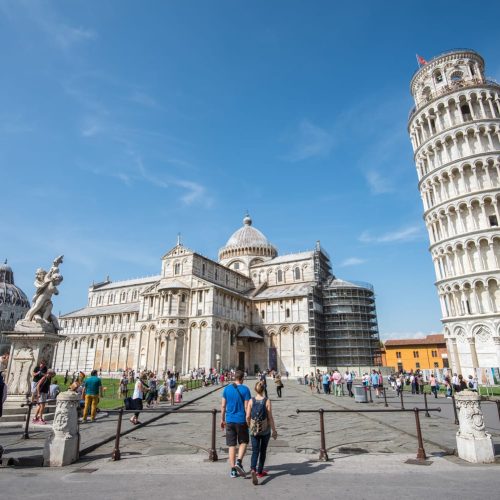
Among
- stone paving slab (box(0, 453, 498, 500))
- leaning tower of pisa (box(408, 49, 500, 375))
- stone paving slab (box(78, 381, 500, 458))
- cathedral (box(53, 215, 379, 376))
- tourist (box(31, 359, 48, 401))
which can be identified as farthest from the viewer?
cathedral (box(53, 215, 379, 376))

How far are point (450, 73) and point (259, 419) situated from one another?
43.1m

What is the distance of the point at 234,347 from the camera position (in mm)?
46219

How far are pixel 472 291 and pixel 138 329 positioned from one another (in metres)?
40.4

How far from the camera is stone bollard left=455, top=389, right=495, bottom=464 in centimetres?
660

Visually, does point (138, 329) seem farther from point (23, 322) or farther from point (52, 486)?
point (52, 486)

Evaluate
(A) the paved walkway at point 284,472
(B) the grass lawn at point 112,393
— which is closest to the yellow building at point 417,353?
(B) the grass lawn at point 112,393

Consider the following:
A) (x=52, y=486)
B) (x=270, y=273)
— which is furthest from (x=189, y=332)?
(x=52, y=486)

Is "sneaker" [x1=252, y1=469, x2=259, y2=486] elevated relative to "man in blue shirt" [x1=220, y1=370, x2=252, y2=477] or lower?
lower

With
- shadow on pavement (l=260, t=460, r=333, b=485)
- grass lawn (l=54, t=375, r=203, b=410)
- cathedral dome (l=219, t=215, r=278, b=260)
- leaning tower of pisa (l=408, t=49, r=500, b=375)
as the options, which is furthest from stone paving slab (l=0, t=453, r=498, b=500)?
cathedral dome (l=219, t=215, r=278, b=260)

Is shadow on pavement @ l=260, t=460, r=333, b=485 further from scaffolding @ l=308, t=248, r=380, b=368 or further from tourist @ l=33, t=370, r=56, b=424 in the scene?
scaffolding @ l=308, t=248, r=380, b=368

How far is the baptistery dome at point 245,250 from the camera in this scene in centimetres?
6197

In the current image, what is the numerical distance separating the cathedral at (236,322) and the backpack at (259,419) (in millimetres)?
36421

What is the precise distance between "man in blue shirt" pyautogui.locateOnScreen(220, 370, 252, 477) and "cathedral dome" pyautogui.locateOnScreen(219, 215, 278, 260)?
5620 cm

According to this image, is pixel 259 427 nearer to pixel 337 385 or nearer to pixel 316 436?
pixel 316 436
